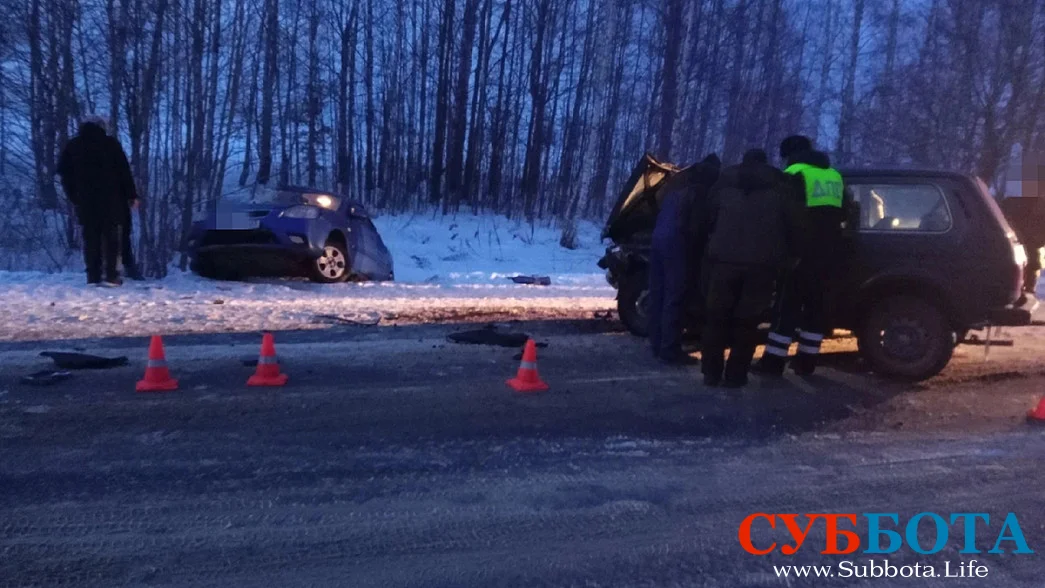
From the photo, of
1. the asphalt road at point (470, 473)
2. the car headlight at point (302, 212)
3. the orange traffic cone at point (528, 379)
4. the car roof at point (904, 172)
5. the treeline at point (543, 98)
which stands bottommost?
the asphalt road at point (470, 473)

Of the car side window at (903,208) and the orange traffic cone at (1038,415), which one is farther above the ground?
the car side window at (903,208)

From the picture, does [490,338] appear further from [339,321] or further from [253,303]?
[253,303]

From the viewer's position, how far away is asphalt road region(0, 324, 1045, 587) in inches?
134

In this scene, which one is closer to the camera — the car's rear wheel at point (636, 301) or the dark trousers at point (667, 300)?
the dark trousers at point (667, 300)

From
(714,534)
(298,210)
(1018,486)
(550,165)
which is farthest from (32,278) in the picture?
(550,165)

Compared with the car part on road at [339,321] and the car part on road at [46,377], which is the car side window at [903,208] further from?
the car part on road at [46,377]

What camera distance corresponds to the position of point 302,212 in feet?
37.3

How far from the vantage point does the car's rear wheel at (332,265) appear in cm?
1187

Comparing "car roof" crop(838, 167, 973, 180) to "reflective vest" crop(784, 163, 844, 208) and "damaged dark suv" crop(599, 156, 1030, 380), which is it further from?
"reflective vest" crop(784, 163, 844, 208)

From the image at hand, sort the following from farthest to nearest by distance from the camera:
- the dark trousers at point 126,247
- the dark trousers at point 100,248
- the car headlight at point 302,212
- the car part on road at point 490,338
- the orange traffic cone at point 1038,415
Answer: the car headlight at point 302,212
the dark trousers at point 126,247
the dark trousers at point 100,248
the car part on road at point 490,338
the orange traffic cone at point 1038,415

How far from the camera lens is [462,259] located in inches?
813

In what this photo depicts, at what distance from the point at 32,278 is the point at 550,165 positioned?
19.8 m

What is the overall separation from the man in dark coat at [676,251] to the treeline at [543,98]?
12.9m

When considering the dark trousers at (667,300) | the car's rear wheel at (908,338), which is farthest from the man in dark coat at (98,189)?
the car's rear wheel at (908,338)
